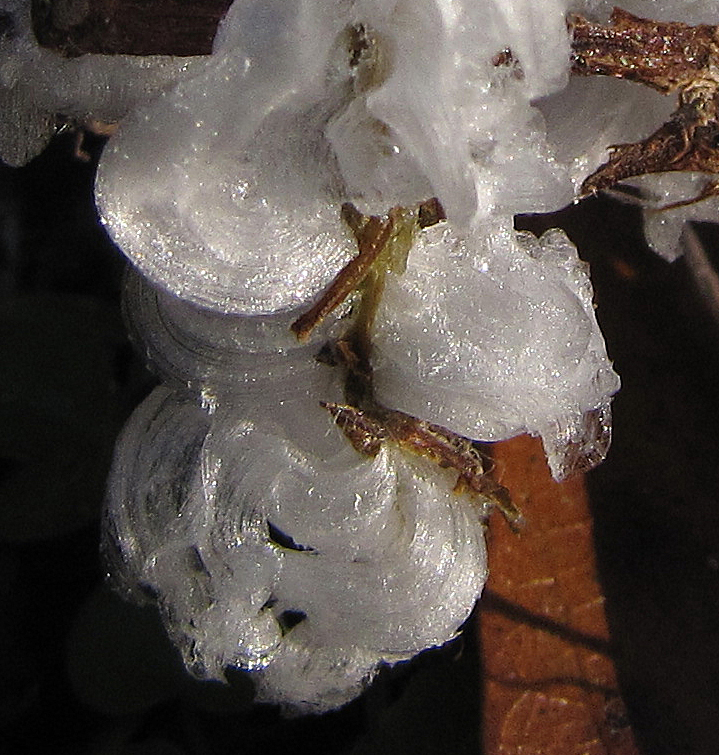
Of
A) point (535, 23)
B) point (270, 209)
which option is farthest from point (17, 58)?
point (535, 23)

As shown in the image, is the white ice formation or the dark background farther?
the dark background

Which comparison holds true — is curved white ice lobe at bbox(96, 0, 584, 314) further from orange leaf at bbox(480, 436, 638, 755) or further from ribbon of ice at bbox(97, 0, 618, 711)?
orange leaf at bbox(480, 436, 638, 755)

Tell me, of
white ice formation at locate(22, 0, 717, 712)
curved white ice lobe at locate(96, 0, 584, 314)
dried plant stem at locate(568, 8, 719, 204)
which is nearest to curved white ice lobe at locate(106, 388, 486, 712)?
white ice formation at locate(22, 0, 717, 712)

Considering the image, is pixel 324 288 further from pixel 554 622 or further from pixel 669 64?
pixel 554 622

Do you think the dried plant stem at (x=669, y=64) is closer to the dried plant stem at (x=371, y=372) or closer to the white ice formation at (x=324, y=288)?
the white ice formation at (x=324, y=288)

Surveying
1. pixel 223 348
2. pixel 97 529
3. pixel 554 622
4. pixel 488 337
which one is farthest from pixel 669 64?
pixel 97 529

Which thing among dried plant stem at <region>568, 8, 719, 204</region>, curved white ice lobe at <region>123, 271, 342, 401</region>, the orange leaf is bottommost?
the orange leaf

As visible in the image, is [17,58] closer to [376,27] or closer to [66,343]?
[376,27]

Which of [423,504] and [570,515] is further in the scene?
[570,515]
